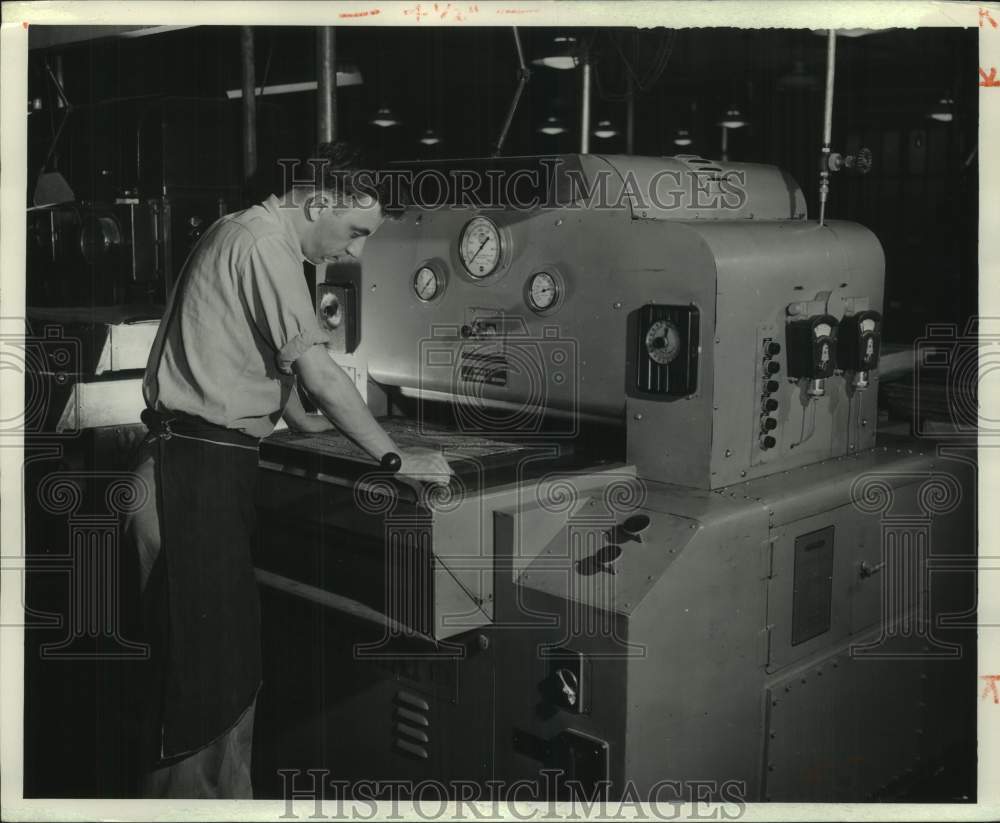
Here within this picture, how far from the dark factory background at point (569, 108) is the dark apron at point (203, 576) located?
0.81m

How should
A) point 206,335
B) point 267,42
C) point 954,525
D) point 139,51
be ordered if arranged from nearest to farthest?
point 206,335, point 954,525, point 139,51, point 267,42

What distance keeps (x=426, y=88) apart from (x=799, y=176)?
165 inches

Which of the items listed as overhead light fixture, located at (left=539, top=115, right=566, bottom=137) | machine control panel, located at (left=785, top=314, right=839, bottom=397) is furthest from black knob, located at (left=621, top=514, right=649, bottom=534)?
overhead light fixture, located at (left=539, top=115, right=566, bottom=137)

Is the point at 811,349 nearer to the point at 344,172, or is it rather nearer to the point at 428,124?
the point at 344,172

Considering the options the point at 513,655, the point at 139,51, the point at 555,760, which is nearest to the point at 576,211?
the point at 513,655

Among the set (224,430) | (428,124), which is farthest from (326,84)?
(428,124)

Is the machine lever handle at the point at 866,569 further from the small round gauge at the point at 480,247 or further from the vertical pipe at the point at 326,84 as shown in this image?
the vertical pipe at the point at 326,84

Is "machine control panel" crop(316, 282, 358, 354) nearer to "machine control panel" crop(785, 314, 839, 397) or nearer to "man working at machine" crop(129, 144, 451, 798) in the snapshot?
"man working at machine" crop(129, 144, 451, 798)

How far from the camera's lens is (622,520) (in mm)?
2562

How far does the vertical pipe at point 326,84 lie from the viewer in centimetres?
362

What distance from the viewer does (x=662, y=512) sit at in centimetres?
256

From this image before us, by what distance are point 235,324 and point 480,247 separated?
0.84 metres

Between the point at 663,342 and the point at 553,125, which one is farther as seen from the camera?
the point at 553,125

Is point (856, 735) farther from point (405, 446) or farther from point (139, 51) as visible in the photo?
point (139, 51)
